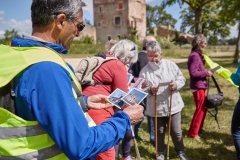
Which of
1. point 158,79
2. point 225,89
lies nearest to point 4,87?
point 158,79

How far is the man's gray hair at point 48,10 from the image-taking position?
125 centimetres

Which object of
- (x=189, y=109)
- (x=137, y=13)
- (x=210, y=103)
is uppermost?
(x=137, y=13)

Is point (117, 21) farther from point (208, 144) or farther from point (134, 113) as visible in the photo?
point (134, 113)

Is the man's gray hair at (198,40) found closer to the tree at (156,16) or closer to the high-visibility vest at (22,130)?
the high-visibility vest at (22,130)

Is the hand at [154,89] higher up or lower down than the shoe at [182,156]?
higher up

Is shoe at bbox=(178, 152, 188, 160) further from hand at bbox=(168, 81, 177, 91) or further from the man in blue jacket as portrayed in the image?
the man in blue jacket

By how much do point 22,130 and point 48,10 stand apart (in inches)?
25.0

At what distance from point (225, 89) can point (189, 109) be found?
297 centimetres

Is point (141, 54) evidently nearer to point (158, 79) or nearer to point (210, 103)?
point (158, 79)

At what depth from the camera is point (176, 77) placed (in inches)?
142

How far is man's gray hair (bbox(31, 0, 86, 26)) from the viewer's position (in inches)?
49.4

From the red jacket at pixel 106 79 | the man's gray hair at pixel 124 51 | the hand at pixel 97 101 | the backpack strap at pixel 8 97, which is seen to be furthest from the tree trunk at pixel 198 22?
the backpack strap at pixel 8 97

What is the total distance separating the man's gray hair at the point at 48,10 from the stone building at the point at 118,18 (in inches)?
1608

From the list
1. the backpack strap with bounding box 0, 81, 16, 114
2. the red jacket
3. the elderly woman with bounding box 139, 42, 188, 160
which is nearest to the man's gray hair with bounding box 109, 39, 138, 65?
the red jacket
